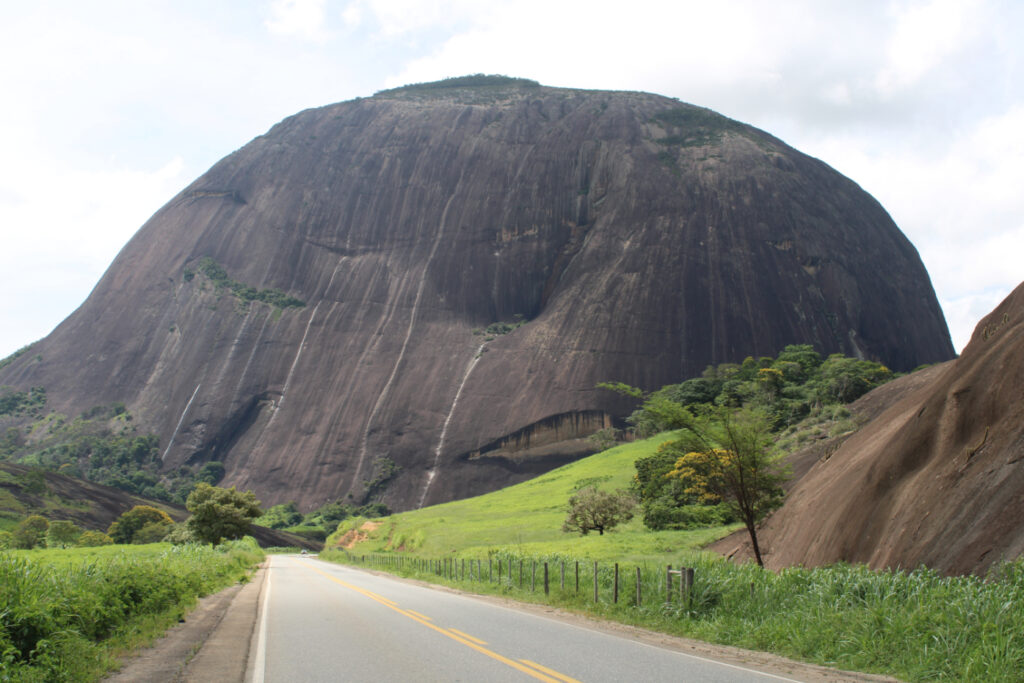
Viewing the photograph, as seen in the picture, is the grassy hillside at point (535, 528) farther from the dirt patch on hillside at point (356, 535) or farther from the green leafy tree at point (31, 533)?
the green leafy tree at point (31, 533)

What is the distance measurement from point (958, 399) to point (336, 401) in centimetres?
8406

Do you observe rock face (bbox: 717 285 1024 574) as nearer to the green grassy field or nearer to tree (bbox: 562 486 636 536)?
the green grassy field

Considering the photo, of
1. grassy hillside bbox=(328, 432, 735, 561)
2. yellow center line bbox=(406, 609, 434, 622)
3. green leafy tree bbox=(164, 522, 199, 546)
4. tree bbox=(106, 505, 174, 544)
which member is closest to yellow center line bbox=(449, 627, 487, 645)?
yellow center line bbox=(406, 609, 434, 622)

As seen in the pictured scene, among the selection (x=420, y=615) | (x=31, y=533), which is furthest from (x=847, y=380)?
(x=31, y=533)

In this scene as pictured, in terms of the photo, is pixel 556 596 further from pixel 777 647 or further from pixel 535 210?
pixel 535 210

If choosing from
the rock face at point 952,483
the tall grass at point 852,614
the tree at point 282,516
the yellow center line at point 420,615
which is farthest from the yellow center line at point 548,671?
the tree at point 282,516

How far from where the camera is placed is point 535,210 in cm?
10419

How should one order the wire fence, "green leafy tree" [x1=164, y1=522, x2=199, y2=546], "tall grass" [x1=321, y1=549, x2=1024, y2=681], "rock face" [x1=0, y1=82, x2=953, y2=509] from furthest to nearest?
"rock face" [x1=0, y1=82, x2=953, y2=509] < "green leafy tree" [x1=164, y1=522, x2=199, y2=546] < the wire fence < "tall grass" [x1=321, y1=549, x2=1024, y2=681]

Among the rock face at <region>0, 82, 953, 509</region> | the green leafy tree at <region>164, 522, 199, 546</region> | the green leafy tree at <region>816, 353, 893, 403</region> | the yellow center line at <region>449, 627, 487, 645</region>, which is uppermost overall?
the rock face at <region>0, 82, 953, 509</region>

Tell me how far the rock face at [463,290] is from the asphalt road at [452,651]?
66783mm

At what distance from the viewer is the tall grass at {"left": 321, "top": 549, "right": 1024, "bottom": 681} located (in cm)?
786

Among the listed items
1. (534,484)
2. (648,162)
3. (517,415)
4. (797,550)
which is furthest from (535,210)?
(797,550)

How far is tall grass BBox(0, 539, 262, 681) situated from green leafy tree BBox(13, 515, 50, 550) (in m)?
29.3

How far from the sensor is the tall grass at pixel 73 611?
7.43 m
